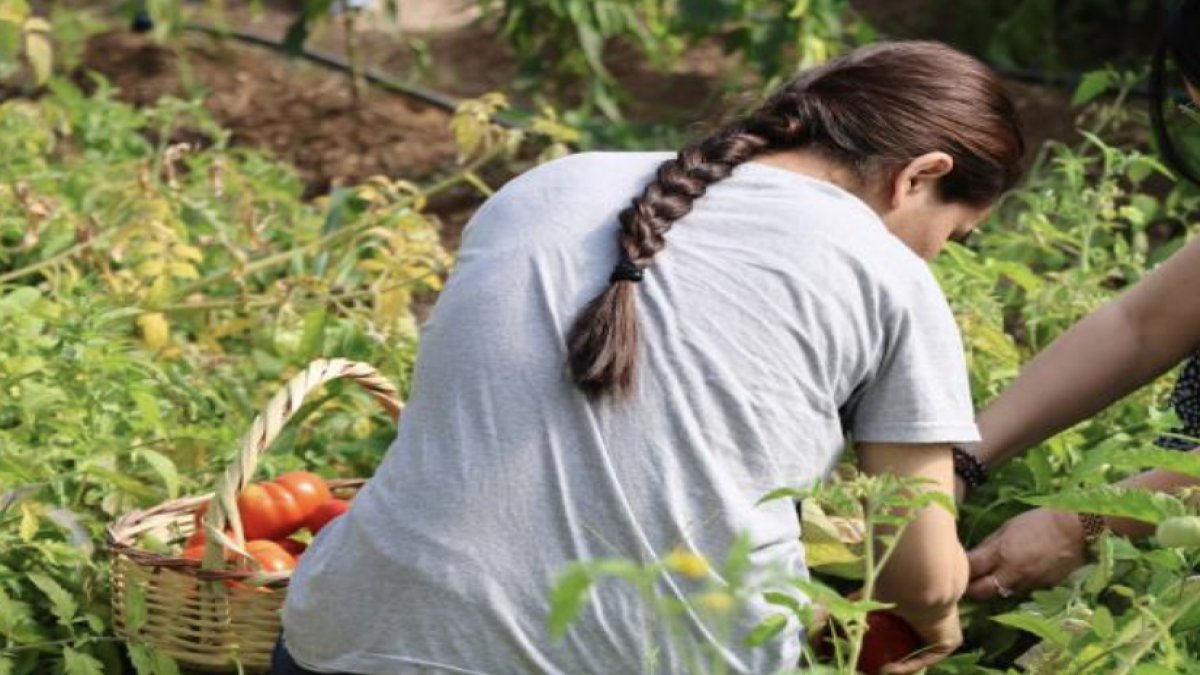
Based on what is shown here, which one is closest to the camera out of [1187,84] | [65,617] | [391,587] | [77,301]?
[391,587]

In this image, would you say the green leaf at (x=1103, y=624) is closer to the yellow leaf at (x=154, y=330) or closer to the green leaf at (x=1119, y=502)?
the green leaf at (x=1119, y=502)

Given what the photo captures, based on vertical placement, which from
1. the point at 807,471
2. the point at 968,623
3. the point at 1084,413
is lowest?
the point at 968,623

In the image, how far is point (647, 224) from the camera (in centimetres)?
213

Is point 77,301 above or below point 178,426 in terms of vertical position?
above

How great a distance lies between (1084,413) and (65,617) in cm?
133

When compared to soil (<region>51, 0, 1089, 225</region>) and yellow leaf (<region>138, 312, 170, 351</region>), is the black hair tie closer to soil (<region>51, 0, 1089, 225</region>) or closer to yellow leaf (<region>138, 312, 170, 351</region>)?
yellow leaf (<region>138, 312, 170, 351</region>)

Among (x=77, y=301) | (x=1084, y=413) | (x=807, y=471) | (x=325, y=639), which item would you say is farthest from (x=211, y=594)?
(x=1084, y=413)

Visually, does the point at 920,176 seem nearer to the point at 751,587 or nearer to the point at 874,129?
the point at 874,129

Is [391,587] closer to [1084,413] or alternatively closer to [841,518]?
[841,518]

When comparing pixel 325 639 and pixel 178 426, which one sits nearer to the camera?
pixel 325 639

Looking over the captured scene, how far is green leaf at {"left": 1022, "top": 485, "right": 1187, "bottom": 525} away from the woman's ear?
491 millimetres

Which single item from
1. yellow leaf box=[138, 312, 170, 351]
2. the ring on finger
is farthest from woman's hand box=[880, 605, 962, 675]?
yellow leaf box=[138, 312, 170, 351]

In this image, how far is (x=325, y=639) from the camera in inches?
88.4

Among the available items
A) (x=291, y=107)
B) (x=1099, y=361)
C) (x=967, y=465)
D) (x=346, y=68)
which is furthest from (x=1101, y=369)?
(x=346, y=68)
